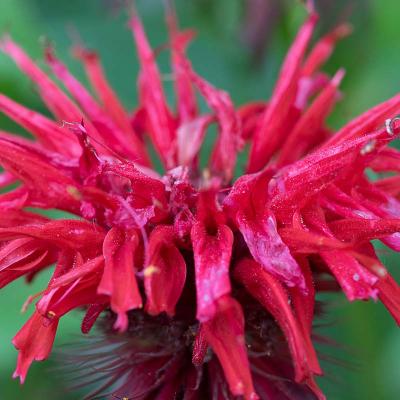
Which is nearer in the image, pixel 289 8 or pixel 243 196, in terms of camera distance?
pixel 243 196

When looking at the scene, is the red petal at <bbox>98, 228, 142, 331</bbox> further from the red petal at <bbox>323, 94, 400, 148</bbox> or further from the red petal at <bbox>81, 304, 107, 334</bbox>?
the red petal at <bbox>323, 94, 400, 148</bbox>

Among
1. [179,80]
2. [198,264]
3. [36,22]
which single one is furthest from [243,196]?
[36,22]

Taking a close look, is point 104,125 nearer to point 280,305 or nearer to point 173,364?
point 173,364

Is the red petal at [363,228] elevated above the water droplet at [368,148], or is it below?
below

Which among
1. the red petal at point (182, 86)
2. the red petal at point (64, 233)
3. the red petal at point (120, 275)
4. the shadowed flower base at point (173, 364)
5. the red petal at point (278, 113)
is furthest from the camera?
the red petal at point (182, 86)

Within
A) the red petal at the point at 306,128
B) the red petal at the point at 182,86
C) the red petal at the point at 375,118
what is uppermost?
the red petal at the point at 182,86

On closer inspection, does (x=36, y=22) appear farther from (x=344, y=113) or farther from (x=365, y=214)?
(x=365, y=214)

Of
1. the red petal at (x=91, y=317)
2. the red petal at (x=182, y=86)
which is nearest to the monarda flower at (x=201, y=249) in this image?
the red petal at (x=91, y=317)

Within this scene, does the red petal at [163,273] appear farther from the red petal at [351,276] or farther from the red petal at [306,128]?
the red petal at [306,128]

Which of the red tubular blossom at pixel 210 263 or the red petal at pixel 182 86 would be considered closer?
the red tubular blossom at pixel 210 263
